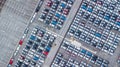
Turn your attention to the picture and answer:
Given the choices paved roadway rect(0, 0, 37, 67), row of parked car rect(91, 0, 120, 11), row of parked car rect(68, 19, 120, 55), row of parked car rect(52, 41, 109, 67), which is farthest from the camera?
paved roadway rect(0, 0, 37, 67)

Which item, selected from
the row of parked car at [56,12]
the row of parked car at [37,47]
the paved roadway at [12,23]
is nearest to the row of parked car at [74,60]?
the row of parked car at [37,47]

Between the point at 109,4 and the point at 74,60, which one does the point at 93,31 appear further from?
the point at 74,60

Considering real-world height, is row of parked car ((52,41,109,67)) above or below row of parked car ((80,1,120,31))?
below

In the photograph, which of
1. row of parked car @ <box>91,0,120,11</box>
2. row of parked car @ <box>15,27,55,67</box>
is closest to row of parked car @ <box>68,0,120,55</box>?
row of parked car @ <box>91,0,120,11</box>

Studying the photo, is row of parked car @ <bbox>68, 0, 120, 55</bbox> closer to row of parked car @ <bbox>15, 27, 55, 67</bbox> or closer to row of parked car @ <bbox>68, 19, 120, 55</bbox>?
row of parked car @ <bbox>68, 19, 120, 55</bbox>

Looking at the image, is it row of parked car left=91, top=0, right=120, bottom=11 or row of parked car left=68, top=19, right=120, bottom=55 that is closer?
row of parked car left=68, top=19, right=120, bottom=55

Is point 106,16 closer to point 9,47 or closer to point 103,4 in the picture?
point 103,4

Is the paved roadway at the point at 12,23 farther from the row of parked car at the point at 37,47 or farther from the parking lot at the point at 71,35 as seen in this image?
the row of parked car at the point at 37,47
